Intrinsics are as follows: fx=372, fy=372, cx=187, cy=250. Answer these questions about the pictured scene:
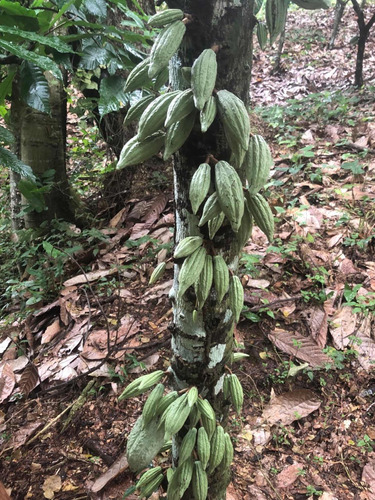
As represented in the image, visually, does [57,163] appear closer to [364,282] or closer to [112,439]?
[112,439]

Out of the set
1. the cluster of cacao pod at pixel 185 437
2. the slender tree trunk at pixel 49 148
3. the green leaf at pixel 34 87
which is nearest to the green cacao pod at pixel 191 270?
the cluster of cacao pod at pixel 185 437

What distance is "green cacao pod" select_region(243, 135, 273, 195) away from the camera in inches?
30.1

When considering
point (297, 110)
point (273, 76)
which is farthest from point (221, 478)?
point (273, 76)

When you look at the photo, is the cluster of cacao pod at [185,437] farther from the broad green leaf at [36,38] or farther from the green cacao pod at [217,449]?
the broad green leaf at [36,38]

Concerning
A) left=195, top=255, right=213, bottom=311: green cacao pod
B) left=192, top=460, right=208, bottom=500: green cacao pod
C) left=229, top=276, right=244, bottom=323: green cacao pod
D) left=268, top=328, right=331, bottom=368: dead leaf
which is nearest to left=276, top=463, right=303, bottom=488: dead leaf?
left=268, top=328, right=331, bottom=368: dead leaf

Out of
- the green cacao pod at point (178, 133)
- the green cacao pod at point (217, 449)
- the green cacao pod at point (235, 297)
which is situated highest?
the green cacao pod at point (178, 133)

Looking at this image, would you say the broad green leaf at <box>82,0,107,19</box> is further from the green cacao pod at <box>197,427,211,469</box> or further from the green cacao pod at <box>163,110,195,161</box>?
the green cacao pod at <box>197,427,211,469</box>

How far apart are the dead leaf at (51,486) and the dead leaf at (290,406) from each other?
1.01 metres

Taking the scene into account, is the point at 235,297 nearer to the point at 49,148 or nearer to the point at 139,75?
the point at 139,75

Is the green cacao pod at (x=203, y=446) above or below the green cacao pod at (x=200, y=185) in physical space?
below

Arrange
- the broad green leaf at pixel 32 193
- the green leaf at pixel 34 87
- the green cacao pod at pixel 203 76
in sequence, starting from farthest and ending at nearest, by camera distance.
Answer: the broad green leaf at pixel 32 193
the green leaf at pixel 34 87
the green cacao pod at pixel 203 76

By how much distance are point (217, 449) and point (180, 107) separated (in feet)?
2.92

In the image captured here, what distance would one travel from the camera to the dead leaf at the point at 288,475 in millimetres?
1638

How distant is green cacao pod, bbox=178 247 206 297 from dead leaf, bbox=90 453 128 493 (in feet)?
4.10
